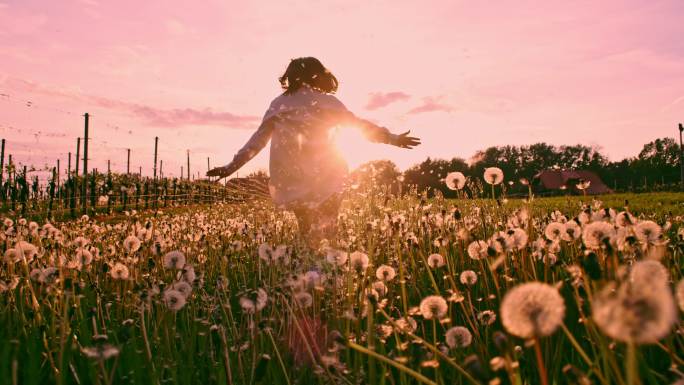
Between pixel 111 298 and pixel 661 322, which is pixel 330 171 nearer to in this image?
pixel 111 298

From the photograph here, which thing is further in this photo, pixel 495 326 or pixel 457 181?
pixel 457 181

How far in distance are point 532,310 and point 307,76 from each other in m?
6.42

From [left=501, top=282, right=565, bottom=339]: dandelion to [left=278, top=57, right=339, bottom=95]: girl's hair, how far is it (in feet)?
20.6

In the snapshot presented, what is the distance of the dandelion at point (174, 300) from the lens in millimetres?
2396

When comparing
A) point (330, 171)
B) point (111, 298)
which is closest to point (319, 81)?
point (330, 171)

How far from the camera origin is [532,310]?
882 mm

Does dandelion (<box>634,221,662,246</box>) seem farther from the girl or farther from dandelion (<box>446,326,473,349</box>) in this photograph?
the girl

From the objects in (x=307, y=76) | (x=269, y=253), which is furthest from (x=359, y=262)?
(x=307, y=76)

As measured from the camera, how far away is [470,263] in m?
4.51

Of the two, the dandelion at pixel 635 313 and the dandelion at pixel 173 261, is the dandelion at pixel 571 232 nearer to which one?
the dandelion at pixel 635 313

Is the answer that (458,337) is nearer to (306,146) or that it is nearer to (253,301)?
(253,301)

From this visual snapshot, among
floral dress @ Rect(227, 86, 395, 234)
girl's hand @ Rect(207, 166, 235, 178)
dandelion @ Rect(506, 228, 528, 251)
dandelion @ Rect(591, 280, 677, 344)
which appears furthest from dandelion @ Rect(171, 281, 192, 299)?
floral dress @ Rect(227, 86, 395, 234)

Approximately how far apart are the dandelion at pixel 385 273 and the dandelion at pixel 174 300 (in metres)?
0.98

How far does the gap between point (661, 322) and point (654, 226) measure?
1972mm
